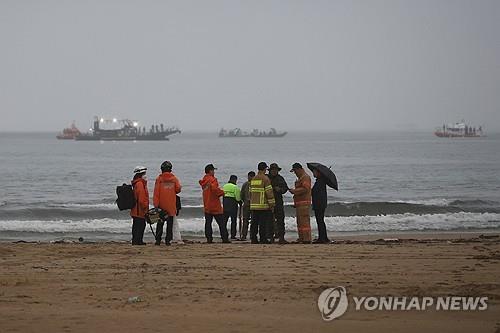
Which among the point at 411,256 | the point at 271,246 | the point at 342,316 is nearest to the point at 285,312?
the point at 342,316

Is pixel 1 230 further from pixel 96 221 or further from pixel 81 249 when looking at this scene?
pixel 81 249

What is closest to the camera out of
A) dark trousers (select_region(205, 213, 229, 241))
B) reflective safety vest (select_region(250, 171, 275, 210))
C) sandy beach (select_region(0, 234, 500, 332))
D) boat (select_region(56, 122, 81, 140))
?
sandy beach (select_region(0, 234, 500, 332))

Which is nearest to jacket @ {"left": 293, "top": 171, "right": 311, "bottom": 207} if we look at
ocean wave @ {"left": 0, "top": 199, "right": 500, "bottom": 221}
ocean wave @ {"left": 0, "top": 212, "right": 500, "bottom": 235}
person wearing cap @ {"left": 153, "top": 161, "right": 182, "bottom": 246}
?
person wearing cap @ {"left": 153, "top": 161, "right": 182, "bottom": 246}

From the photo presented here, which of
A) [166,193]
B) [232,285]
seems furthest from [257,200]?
[232,285]

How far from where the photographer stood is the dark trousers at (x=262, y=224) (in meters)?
13.7

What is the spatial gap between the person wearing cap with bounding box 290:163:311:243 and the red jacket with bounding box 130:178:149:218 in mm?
2539

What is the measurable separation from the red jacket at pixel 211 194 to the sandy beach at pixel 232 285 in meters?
1.28

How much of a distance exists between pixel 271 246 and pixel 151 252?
6.67 feet

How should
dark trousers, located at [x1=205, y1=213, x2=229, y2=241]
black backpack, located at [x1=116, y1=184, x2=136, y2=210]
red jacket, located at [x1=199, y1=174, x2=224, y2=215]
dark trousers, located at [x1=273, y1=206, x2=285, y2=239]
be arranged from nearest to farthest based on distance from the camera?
black backpack, located at [x1=116, y1=184, x2=136, y2=210] → red jacket, located at [x1=199, y1=174, x2=224, y2=215] → dark trousers, located at [x1=273, y1=206, x2=285, y2=239] → dark trousers, located at [x1=205, y1=213, x2=229, y2=241]

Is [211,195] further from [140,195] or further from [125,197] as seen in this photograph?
[125,197]

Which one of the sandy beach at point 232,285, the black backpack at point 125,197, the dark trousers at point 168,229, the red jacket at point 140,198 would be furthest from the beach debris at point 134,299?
the dark trousers at point 168,229

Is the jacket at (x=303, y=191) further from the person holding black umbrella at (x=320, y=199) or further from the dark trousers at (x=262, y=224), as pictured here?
the dark trousers at (x=262, y=224)

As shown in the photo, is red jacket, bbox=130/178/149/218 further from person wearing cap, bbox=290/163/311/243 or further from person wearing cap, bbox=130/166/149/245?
person wearing cap, bbox=290/163/311/243

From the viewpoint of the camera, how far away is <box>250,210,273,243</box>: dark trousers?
13719 mm
